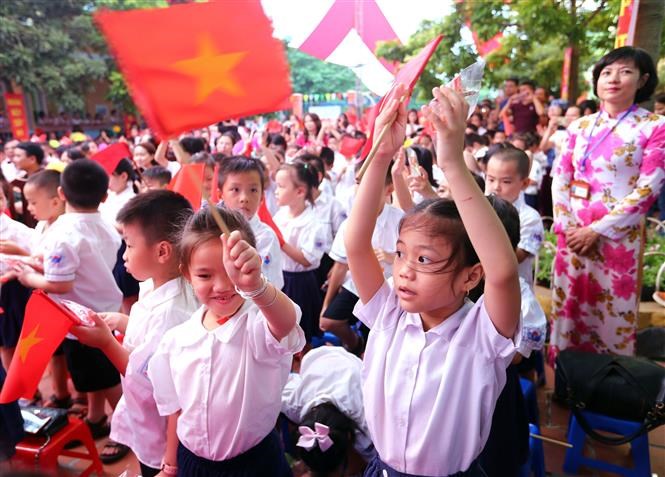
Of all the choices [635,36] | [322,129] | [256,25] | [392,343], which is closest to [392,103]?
[256,25]

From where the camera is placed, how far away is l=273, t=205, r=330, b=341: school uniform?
3.38 metres

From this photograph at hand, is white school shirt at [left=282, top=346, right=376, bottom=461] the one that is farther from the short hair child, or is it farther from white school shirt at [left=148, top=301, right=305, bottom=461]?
the short hair child

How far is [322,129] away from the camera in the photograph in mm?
8000

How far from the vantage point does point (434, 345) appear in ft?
4.15

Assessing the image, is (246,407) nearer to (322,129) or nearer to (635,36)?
(635,36)

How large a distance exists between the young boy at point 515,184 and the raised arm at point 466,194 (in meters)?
1.40

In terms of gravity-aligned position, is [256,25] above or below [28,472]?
above

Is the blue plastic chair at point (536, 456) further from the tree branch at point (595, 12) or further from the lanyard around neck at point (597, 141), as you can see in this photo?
the tree branch at point (595, 12)

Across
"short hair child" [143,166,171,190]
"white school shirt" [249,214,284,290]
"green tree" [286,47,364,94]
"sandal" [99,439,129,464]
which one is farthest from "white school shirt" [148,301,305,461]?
"green tree" [286,47,364,94]

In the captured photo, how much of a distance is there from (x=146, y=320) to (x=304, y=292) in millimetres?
1701

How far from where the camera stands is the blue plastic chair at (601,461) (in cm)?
209

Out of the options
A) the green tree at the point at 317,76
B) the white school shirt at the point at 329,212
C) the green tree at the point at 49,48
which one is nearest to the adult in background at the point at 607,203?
the white school shirt at the point at 329,212

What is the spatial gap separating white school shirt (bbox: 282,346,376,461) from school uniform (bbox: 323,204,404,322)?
0.66 metres

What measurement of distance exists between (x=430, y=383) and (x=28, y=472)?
87 centimetres
